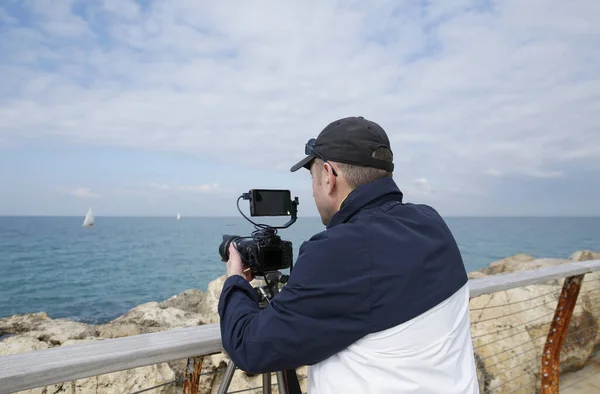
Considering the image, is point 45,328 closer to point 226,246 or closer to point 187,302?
point 187,302

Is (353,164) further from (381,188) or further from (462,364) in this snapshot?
(462,364)

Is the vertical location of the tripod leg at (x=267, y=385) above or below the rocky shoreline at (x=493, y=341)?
above

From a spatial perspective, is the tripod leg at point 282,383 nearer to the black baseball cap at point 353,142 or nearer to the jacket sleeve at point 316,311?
the jacket sleeve at point 316,311

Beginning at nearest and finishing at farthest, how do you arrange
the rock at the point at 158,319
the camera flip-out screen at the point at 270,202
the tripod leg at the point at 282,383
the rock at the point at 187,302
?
1. the tripod leg at the point at 282,383
2. the camera flip-out screen at the point at 270,202
3. the rock at the point at 158,319
4. the rock at the point at 187,302

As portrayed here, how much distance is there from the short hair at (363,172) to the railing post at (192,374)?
79 cm

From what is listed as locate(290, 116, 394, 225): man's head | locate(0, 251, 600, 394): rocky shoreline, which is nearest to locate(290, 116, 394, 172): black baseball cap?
locate(290, 116, 394, 225): man's head

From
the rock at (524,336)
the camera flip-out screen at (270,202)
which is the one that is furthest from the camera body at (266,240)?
the rock at (524,336)

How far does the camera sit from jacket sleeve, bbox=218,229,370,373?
3.53ft

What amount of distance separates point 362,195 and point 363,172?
0.35ft

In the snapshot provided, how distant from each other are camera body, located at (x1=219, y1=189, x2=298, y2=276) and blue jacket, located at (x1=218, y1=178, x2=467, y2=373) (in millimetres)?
390

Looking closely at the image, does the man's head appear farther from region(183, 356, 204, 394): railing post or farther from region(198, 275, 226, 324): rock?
region(198, 275, 226, 324): rock

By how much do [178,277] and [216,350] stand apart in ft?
107

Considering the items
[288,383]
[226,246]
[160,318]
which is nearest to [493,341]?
[288,383]

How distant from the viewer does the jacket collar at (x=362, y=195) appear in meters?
1.27
